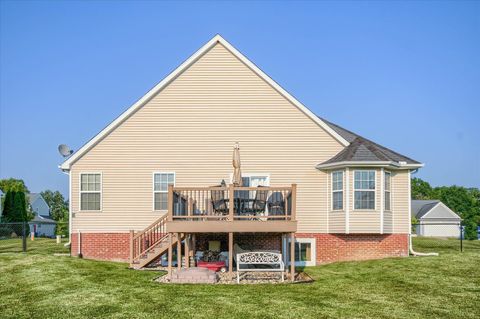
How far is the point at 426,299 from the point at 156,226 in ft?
35.1

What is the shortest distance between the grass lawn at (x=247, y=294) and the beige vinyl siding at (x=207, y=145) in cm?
300

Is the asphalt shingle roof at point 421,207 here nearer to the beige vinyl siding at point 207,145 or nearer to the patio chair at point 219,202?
the beige vinyl siding at point 207,145

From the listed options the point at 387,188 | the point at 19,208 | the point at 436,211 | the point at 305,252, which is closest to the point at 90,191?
the point at 305,252

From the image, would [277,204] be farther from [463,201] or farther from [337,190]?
[463,201]

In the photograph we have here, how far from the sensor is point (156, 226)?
2100cm

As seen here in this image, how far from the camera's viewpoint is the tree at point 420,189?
341ft

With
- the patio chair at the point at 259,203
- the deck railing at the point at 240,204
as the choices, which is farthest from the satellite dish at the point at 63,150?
the patio chair at the point at 259,203

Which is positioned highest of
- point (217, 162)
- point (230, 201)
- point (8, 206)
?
point (217, 162)

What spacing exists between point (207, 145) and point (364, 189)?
6162 millimetres

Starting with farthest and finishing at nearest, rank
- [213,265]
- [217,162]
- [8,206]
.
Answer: [8,206], [217,162], [213,265]

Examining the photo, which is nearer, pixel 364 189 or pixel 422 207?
pixel 364 189

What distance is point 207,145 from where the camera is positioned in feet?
70.5

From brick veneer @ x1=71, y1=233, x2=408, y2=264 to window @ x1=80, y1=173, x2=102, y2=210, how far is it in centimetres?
111

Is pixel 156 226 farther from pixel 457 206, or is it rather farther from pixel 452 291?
pixel 457 206
